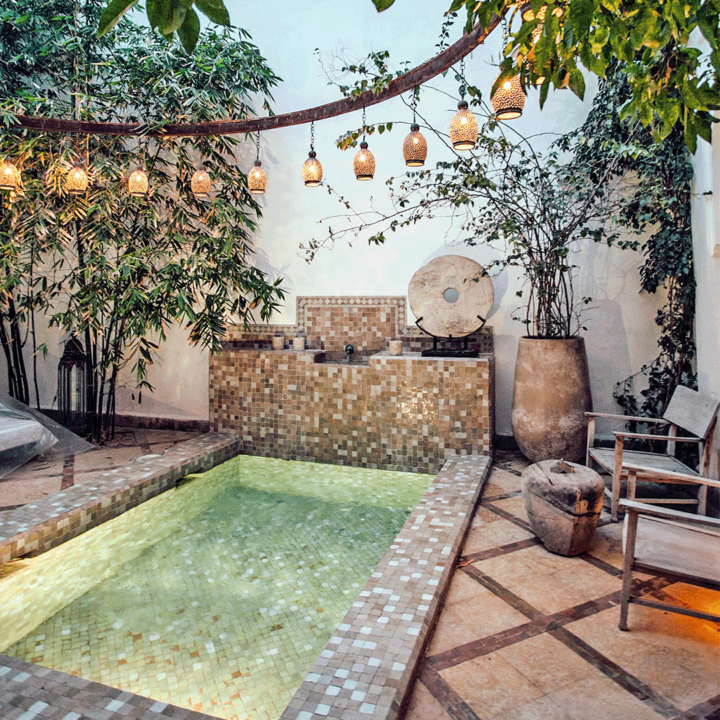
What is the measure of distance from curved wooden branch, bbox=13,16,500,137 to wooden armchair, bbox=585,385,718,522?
1.97 metres

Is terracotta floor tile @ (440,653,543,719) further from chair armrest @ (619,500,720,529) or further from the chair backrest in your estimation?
the chair backrest

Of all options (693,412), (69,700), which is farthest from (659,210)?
(69,700)

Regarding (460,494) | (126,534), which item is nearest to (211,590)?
(126,534)

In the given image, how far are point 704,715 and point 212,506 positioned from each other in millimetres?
3017

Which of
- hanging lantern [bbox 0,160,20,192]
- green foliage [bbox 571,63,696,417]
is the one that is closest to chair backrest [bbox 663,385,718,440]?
green foliage [bbox 571,63,696,417]

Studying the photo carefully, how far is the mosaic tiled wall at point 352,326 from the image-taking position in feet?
16.1

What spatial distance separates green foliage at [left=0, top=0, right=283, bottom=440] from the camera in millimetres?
4324

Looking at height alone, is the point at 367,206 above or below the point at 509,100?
above

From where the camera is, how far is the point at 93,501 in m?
3.26

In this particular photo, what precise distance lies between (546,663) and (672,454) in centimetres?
188

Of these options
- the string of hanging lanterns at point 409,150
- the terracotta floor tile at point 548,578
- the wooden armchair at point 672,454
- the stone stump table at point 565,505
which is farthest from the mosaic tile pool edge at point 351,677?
the string of hanging lanterns at point 409,150

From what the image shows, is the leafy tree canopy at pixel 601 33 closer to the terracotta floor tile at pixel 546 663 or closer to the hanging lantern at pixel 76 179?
the terracotta floor tile at pixel 546 663

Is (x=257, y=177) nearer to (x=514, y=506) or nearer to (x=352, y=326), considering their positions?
(x=352, y=326)

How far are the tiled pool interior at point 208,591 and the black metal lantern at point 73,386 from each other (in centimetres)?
169
